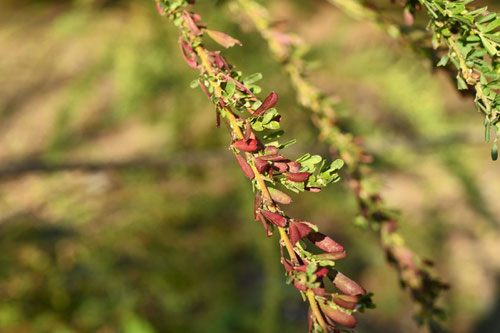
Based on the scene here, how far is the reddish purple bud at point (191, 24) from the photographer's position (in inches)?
15.6

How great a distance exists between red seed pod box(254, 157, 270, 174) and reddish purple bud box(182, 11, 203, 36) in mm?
134

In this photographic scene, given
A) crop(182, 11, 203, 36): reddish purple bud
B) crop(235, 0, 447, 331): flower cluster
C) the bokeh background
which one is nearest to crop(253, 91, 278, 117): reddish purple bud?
crop(182, 11, 203, 36): reddish purple bud

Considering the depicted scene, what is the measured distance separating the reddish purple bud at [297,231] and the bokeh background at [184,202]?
3.16ft

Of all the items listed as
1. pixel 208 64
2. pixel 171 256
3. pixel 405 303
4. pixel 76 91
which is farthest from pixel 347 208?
pixel 208 64

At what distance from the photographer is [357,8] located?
0.61 m

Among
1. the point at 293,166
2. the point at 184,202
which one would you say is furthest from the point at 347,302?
the point at 184,202

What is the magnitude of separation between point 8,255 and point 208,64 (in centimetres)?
168

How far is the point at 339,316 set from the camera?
0.33 metres

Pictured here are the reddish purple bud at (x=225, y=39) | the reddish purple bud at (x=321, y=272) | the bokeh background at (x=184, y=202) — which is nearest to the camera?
the reddish purple bud at (x=321, y=272)

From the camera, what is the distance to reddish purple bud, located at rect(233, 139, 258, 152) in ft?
1.08

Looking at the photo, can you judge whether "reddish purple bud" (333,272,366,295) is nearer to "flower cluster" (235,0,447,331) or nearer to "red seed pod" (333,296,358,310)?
"red seed pod" (333,296,358,310)

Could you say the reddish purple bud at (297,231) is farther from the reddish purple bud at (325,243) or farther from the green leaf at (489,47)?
the green leaf at (489,47)

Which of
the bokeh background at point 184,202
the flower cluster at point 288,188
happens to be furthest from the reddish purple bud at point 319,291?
the bokeh background at point 184,202

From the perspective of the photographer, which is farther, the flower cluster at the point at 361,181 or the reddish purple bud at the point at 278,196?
the flower cluster at the point at 361,181
